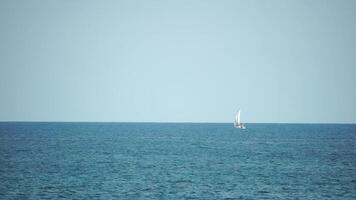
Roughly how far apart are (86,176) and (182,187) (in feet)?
40.4

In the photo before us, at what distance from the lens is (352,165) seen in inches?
2933

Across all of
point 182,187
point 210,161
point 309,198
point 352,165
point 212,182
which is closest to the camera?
point 309,198

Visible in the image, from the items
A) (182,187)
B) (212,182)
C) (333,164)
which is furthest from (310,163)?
(182,187)

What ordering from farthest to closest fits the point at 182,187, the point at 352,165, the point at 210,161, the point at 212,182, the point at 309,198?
the point at 210,161, the point at 352,165, the point at 212,182, the point at 182,187, the point at 309,198

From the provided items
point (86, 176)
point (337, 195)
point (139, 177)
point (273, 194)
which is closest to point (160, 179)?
point (139, 177)

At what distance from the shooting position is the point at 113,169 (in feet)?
223

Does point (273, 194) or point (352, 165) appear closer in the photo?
point (273, 194)

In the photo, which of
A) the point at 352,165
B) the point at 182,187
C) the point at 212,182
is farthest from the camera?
the point at 352,165

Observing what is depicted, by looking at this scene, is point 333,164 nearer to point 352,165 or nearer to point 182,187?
point 352,165

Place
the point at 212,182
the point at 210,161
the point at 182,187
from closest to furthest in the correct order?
the point at 182,187
the point at 212,182
the point at 210,161

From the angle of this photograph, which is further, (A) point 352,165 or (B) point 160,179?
(A) point 352,165

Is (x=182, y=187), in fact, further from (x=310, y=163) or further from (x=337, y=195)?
(x=310, y=163)

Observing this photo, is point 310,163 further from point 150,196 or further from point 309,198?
point 150,196

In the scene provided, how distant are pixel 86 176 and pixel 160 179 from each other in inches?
318
